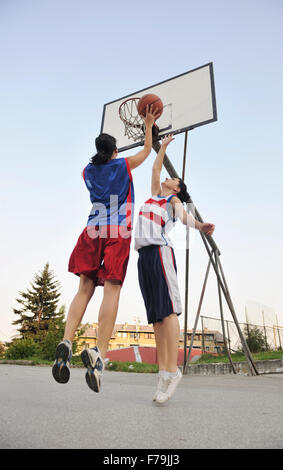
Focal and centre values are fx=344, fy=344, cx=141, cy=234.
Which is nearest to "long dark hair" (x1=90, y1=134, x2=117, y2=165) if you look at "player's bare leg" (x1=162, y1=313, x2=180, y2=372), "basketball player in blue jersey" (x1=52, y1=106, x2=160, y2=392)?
"basketball player in blue jersey" (x1=52, y1=106, x2=160, y2=392)

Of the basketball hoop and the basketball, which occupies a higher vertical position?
the basketball hoop

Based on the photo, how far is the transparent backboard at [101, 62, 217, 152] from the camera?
5.09 m

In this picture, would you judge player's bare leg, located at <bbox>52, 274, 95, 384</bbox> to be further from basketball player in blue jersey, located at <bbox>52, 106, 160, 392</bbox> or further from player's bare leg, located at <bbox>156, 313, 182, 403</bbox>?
player's bare leg, located at <bbox>156, 313, 182, 403</bbox>

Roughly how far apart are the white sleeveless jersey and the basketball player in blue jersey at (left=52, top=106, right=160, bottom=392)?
0.22 m

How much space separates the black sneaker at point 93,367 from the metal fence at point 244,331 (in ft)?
35.2

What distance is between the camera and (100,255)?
8.20ft

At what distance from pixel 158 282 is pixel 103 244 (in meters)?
0.50

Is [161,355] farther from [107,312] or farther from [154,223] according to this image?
[154,223]

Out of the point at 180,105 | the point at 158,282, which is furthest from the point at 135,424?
the point at 180,105

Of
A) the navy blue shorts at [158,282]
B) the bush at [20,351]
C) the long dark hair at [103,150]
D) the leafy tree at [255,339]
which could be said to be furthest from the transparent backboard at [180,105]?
the leafy tree at [255,339]

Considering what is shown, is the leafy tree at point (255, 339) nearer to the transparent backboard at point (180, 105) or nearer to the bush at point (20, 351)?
the bush at point (20, 351)
